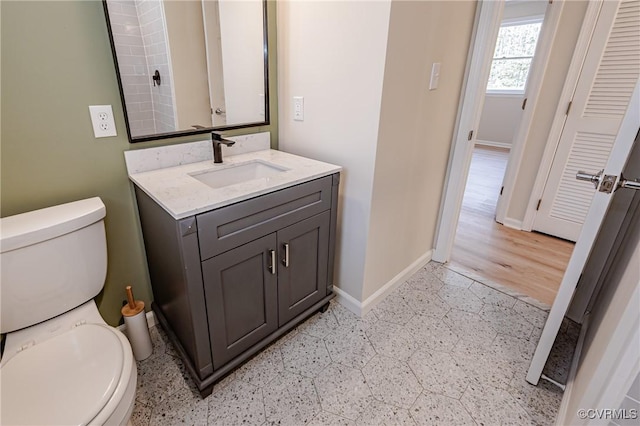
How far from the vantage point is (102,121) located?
1276 millimetres

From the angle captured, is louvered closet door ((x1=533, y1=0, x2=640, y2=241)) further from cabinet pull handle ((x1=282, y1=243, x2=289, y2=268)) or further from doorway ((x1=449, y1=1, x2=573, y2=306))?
cabinet pull handle ((x1=282, y1=243, x2=289, y2=268))

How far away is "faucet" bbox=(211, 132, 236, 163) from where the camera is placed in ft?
4.98

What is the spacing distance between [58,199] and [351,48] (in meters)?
1.38

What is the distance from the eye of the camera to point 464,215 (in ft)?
10.7

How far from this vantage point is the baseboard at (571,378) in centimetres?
124

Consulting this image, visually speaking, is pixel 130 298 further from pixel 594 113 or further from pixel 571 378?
pixel 594 113

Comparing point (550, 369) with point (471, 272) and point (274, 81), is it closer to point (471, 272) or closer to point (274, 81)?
point (471, 272)

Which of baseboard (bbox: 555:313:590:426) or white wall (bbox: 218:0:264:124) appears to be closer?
baseboard (bbox: 555:313:590:426)

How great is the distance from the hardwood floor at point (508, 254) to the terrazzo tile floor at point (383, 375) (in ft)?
1.08

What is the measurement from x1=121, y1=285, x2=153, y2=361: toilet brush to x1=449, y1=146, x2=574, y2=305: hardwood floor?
2.02m

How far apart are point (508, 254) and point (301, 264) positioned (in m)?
1.89

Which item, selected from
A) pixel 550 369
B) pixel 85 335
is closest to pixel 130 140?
pixel 85 335

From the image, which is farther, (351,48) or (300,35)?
(300,35)

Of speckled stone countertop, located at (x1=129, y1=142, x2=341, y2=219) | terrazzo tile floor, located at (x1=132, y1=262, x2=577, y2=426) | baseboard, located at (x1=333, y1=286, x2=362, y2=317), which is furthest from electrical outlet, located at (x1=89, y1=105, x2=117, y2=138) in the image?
baseboard, located at (x1=333, y1=286, x2=362, y2=317)
